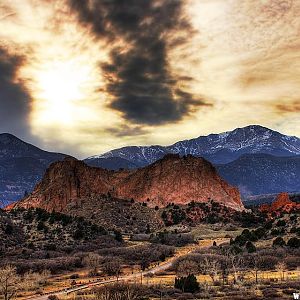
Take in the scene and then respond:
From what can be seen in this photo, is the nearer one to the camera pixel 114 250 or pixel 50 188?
pixel 114 250

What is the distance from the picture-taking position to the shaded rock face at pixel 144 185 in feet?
509

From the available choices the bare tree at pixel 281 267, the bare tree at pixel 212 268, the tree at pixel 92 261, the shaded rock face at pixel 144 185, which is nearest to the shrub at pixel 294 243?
the bare tree at pixel 281 267

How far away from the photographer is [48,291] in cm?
4775

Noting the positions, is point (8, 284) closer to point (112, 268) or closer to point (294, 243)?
point (112, 268)

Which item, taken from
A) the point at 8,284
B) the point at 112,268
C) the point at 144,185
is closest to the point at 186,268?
the point at 112,268

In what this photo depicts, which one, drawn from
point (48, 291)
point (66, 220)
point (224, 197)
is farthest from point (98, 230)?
point (224, 197)

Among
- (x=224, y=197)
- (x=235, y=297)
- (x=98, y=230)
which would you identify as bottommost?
(x=235, y=297)

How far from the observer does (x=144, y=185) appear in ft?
526

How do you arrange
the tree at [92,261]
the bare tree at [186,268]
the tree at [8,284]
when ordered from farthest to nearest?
the tree at [92,261]
the bare tree at [186,268]
the tree at [8,284]

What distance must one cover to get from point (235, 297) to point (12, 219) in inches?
2562

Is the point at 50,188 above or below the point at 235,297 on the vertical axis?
above

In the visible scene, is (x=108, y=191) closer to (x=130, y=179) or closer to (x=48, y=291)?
(x=130, y=179)

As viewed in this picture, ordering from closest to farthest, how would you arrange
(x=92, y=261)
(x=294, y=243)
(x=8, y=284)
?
1. (x=8, y=284)
2. (x=92, y=261)
3. (x=294, y=243)

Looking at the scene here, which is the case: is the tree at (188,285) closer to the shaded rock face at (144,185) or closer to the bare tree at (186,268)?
the bare tree at (186,268)
